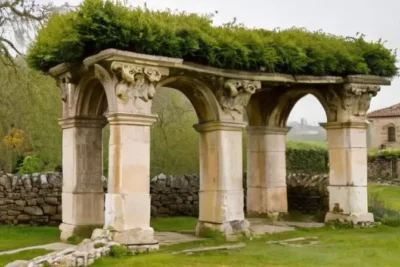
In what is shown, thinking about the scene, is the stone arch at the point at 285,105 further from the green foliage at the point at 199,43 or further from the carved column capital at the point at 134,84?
the carved column capital at the point at 134,84

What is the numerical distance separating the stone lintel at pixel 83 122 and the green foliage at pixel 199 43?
1.15m

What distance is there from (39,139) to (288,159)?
12.8 m

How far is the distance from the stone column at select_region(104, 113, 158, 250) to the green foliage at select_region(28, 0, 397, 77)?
1303 millimetres

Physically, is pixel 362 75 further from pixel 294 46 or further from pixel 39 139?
pixel 39 139

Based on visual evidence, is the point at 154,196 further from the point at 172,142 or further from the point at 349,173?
the point at 172,142

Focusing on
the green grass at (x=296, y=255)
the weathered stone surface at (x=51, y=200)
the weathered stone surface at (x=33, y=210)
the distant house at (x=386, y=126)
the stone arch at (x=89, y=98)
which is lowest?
the green grass at (x=296, y=255)

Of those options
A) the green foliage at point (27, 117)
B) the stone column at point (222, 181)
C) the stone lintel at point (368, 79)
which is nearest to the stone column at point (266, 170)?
the stone lintel at point (368, 79)

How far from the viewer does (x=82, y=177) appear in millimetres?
12438

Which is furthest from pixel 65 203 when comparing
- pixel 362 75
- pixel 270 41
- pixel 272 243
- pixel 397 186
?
pixel 397 186

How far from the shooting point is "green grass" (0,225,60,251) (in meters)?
12.0

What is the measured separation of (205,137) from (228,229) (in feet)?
6.25

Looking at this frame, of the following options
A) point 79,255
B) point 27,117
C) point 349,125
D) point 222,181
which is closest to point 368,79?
point 349,125

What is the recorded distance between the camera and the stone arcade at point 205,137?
1079cm

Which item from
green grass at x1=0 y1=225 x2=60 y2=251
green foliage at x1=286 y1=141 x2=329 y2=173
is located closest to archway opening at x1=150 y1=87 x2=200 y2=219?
green foliage at x1=286 y1=141 x2=329 y2=173
